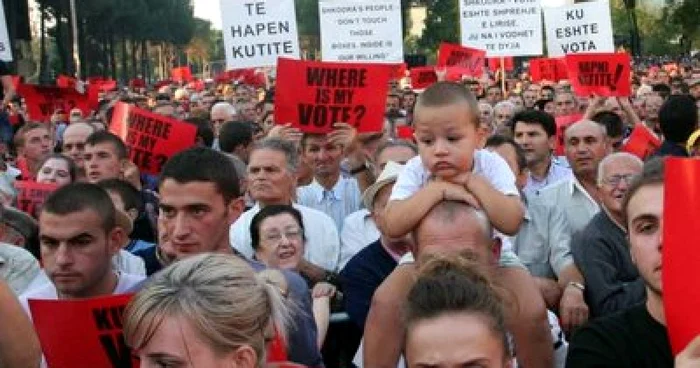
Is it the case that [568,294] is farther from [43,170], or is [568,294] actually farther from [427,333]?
[43,170]

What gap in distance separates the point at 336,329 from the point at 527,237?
4.89 feet

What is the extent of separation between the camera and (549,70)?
23828mm

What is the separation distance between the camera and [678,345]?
3.04 meters

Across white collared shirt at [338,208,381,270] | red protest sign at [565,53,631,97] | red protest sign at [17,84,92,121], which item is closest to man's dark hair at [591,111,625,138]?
red protest sign at [565,53,631,97]

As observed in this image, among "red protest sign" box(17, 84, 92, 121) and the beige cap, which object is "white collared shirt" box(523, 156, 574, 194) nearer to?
the beige cap

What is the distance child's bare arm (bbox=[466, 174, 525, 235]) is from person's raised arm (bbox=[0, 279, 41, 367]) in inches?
63.5

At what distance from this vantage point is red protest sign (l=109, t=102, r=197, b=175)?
1012cm

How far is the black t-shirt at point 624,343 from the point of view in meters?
3.47

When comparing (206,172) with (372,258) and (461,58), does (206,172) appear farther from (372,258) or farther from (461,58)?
(461,58)

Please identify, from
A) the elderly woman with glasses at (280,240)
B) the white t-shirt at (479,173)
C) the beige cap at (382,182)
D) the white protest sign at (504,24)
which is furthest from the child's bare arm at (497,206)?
the white protest sign at (504,24)

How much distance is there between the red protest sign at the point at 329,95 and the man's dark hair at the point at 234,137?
1107 mm

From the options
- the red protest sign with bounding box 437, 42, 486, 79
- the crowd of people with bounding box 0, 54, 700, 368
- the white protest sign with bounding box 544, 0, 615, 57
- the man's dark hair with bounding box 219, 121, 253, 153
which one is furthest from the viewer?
the red protest sign with bounding box 437, 42, 486, 79

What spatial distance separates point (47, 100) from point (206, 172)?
11.8 metres

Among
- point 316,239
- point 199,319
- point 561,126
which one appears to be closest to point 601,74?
point 561,126
